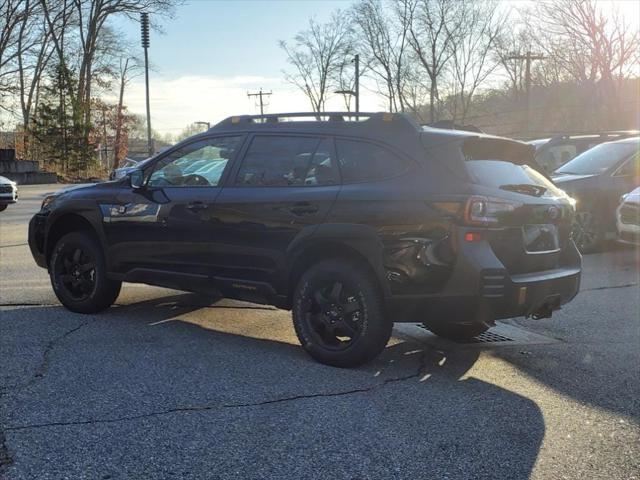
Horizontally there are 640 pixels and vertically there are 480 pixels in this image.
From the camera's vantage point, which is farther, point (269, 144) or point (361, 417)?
point (269, 144)

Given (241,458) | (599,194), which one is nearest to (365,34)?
(599,194)

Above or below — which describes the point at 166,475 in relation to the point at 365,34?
below

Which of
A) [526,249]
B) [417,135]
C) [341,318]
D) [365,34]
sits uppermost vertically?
[365,34]

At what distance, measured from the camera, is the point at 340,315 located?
4.32m

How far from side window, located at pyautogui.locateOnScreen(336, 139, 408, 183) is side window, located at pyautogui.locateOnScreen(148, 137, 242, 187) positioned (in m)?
1.01

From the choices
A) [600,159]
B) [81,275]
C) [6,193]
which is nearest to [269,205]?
[81,275]

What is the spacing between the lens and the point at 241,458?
3.00 meters

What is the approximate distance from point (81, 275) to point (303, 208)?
8.54ft

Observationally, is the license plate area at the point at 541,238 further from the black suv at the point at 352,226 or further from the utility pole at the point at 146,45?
the utility pole at the point at 146,45

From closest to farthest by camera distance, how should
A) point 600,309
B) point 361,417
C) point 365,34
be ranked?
point 361,417 < point 600,309 < point 365,34

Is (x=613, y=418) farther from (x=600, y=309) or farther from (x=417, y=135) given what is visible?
(x=600, y=309)

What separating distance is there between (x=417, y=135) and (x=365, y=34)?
47.7 metres

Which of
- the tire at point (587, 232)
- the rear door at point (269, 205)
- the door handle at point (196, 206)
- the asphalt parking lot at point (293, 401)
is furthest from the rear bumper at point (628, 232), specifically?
the door handle at point (196, 206)

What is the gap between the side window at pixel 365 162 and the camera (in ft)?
13.8
